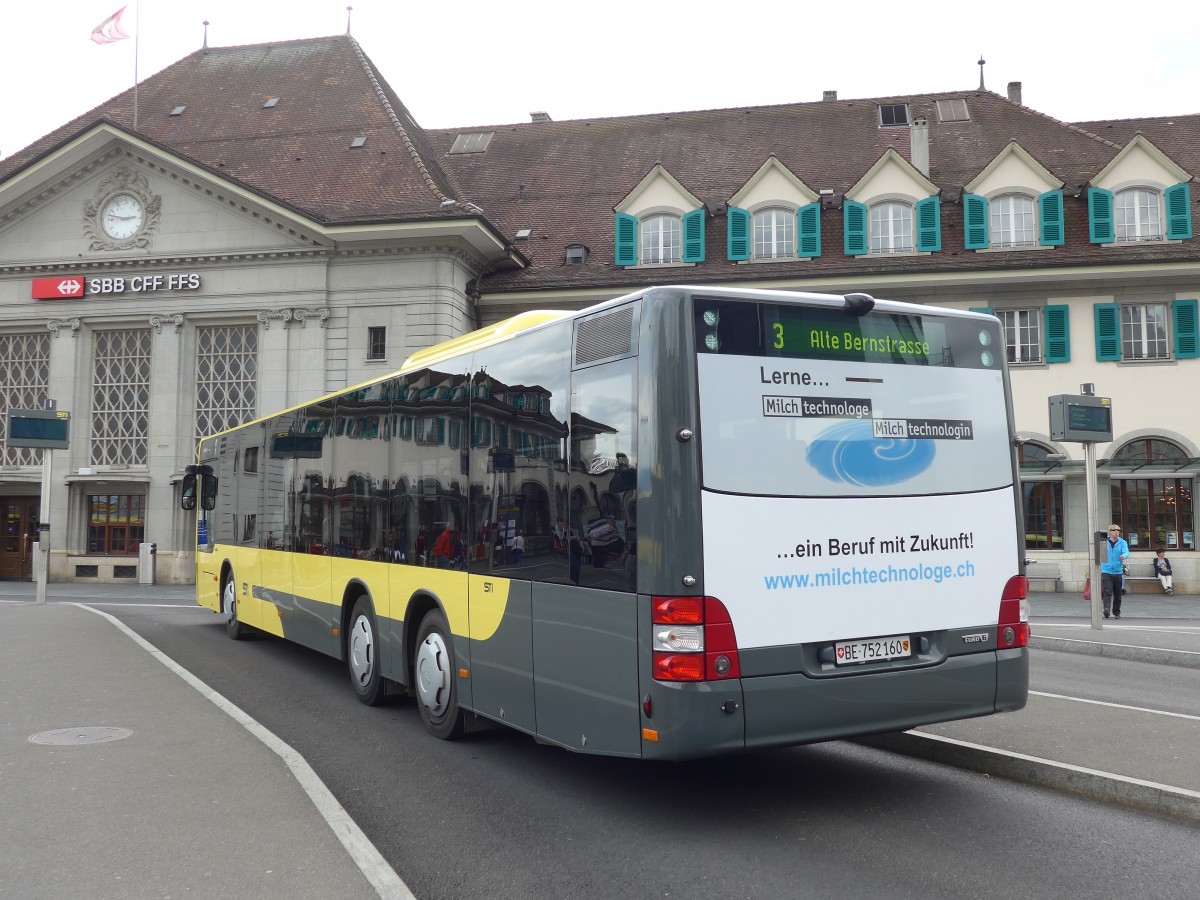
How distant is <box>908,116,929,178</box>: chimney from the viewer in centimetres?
2995

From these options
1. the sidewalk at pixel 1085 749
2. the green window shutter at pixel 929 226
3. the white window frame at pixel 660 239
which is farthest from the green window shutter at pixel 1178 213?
the sidewalk at pixel 1085 749

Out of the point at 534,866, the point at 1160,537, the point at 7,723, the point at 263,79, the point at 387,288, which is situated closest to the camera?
the point at 534,866

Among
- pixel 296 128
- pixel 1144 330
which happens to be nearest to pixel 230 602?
pixel 296 128

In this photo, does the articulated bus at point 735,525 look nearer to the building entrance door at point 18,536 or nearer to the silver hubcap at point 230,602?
the silver hubcap at point 230,602

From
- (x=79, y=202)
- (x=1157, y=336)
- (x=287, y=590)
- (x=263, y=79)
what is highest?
(x=263, y=79)

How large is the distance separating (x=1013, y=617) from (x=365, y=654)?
5651mm

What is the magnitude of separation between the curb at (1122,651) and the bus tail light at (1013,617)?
757 cm

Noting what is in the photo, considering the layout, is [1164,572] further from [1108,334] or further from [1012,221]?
[1012,221]

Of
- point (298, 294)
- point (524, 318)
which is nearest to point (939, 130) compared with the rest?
point (298, 294)

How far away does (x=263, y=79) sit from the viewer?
1420 inches

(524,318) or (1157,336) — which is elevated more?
(1157,336)

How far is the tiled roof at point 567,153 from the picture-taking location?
1132 inches

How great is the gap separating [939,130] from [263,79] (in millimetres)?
21923

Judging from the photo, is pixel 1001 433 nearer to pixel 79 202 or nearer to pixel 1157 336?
pixel 1157 336
